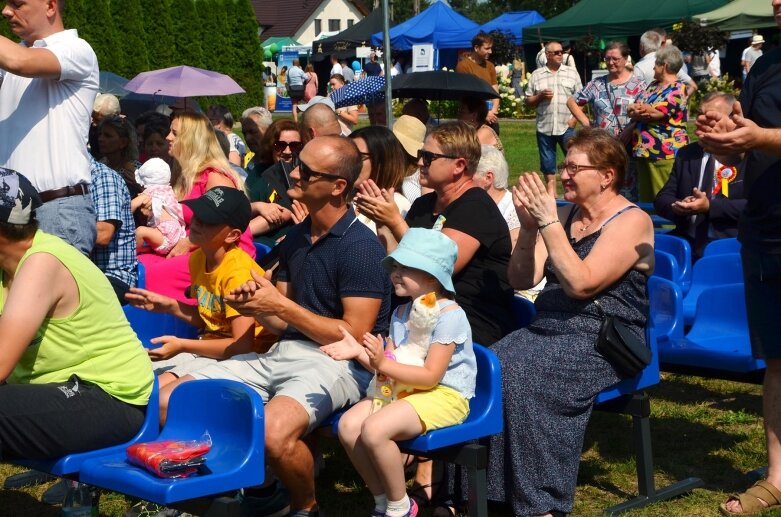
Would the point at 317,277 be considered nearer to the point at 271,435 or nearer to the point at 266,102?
the point at 271,435

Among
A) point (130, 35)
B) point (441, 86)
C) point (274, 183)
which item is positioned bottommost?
point (274, 183)

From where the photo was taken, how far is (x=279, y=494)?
4.43 metres

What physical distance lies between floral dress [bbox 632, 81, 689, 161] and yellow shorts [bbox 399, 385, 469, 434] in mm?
5619

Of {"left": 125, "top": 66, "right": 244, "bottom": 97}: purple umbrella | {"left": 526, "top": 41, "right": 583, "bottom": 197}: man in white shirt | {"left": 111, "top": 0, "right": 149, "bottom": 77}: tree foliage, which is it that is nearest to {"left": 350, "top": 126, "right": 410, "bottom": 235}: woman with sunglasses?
{"left": 526, "top": 41, "right": 583, "bottom": 197}: man in white shirt

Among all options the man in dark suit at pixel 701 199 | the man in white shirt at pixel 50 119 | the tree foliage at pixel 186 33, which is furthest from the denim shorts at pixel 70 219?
the tree foliage at pixel 186 33

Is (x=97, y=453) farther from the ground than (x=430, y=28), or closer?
closer

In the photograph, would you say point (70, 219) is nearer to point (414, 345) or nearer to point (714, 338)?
point (414, 345)

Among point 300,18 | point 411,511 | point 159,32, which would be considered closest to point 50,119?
point 411,511

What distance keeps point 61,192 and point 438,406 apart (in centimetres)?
206

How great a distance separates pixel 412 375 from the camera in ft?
12.8

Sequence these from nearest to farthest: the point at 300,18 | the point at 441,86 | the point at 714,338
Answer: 1. the point at 714,338
2. the point at 441,86
3. the point at 300,18

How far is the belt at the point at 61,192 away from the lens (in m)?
4.82

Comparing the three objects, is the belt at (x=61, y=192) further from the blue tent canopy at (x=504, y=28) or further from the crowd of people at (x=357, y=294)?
the blue tent canopy at (x=504, y=28)

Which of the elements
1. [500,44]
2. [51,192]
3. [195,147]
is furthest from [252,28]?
[51,192]
